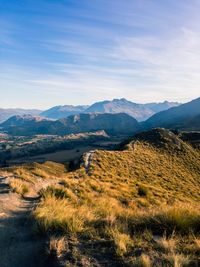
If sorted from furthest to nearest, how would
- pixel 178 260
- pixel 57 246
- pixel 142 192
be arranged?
pixel 142 192 → pixel 57 246 → pixel 178 260

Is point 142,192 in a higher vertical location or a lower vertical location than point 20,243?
lower

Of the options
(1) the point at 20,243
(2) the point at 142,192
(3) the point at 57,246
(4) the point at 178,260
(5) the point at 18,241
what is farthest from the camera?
(2) the point at 142,192

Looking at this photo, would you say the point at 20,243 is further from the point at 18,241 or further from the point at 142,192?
the point at 142,192

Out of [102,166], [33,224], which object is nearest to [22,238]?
[33,224]

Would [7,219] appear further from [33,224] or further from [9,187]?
[9,187]

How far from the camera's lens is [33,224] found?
8.48 m

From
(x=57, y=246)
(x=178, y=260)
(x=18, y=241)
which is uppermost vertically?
(x=178, y=260)

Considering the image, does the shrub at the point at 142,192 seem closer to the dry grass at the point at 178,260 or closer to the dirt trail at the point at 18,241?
the dirt trail at the point at 18,241

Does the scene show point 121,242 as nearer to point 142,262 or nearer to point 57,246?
point 142,262

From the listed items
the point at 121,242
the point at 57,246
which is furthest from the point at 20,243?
the point at 121,242

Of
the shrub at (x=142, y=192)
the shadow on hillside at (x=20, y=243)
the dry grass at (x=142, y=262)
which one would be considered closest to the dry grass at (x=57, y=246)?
the shadow on hillside at (x=20, y=243)

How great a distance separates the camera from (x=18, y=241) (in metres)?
7.66

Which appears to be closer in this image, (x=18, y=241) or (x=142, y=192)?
(x=18, y=241)

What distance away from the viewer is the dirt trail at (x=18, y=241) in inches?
255
